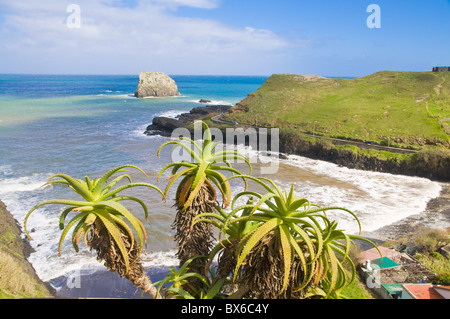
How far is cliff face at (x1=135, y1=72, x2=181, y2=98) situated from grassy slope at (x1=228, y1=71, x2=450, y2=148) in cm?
6296

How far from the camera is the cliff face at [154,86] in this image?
127188mm

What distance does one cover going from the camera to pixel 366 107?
5803cm

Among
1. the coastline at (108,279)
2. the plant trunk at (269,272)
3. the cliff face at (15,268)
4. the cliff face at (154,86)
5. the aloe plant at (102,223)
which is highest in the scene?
the cliff face at (154,86)

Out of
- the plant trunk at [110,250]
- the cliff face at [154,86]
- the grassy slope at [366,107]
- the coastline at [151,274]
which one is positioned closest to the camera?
the plant trunk at [110,250]

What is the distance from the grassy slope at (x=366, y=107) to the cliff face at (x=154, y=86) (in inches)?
2479

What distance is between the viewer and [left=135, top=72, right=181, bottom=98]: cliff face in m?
127

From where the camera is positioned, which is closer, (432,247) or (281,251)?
(281,251)

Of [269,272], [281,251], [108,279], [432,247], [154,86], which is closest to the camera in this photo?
[281,251]

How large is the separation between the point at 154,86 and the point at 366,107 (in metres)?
95.2

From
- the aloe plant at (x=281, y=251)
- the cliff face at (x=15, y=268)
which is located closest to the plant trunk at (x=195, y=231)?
the aloe plant at (x=281, y=251)

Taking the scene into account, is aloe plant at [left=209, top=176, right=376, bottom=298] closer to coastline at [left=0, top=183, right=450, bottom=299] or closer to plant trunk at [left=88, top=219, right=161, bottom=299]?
plant trunk at [left=88, top=219, right=161, bottom=299]

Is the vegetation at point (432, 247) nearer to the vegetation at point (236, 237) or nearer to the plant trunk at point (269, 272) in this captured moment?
the vegetation at point (236, 237)

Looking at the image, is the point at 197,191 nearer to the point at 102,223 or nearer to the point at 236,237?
the point at 236,237

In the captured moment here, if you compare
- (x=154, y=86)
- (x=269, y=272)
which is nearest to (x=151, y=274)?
(x=269, y=272)
